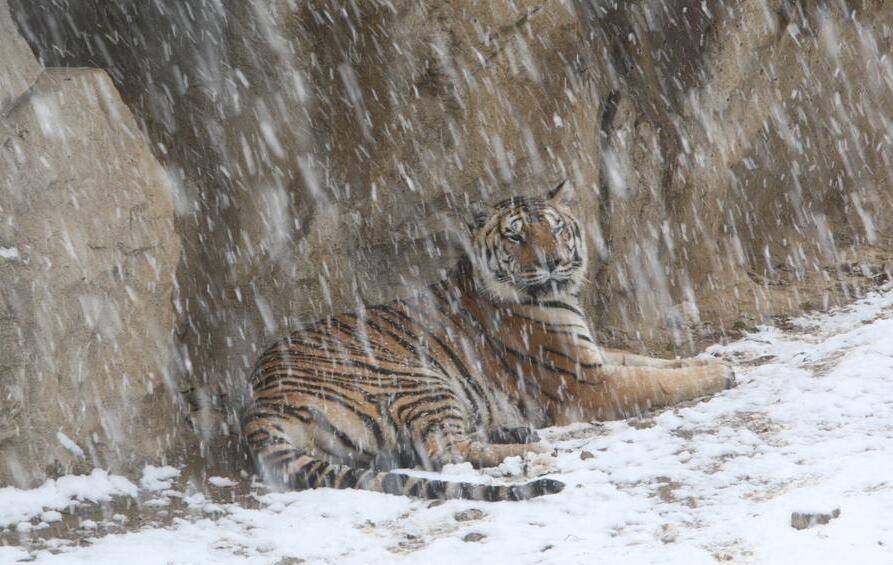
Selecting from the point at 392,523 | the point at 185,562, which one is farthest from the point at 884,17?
the point at 185,562

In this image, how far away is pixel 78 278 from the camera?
4891mm

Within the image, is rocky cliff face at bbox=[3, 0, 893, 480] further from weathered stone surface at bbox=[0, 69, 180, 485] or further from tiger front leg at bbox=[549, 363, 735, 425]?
tiger front leg at bbox=[549, 363, 735, 425]

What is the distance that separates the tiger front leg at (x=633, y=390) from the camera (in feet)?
19.5

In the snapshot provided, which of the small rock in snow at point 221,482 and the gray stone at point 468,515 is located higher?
the small rock in snow at point 221,482

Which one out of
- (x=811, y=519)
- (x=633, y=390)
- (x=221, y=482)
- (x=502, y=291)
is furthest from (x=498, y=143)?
(x=811, y=519)

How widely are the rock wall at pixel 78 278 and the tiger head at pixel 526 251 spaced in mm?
2045

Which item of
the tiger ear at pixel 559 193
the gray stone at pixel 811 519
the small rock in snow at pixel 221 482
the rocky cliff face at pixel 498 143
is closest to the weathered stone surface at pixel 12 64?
the rocky cliff face at pixel 498 143

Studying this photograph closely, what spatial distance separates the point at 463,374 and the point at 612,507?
2.14m

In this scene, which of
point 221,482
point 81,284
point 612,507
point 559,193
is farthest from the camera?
point 559,193

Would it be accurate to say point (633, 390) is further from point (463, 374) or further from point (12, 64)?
point (12, 64)

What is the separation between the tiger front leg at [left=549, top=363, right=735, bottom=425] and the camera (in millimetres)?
5938

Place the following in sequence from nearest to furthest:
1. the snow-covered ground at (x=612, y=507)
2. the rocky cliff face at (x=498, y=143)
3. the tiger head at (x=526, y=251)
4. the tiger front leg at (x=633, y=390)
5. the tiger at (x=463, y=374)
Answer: the snow-covered ground at (x=612, y=507) < the tiger at (x=463, y=374) < the tiger front leg at (x=633, y=390) < the rocky cliff face at (x=498, y=143) < the tiger head at (x=526, y=251)

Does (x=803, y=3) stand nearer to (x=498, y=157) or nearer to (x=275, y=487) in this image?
Result: (x=498, y=157)

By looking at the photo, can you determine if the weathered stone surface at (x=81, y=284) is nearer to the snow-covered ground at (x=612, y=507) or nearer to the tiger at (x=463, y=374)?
the snow-covered ground at (x=612, y=507)
